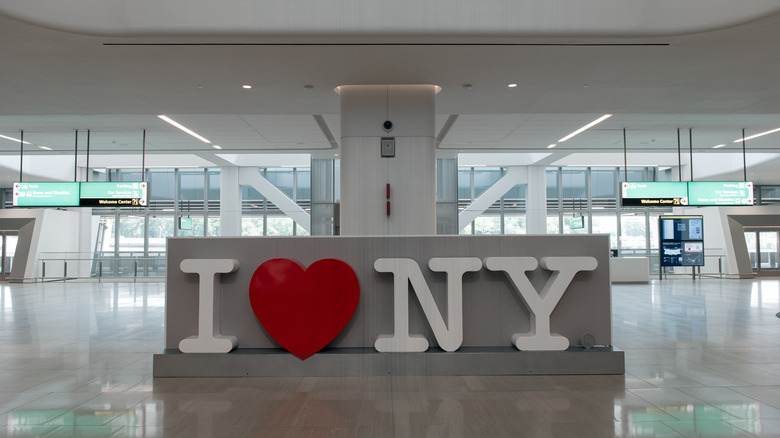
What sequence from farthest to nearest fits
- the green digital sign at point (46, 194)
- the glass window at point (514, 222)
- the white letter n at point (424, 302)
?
the glass window at point (514, 222), the green digital sign at point (46, 194), the white letter n at point (424, 302)

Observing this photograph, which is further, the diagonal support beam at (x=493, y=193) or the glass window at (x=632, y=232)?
the glass window at (x=632, y=232)

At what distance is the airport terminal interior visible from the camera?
12.6ft

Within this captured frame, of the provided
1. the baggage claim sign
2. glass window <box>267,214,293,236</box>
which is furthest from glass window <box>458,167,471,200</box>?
the baggage claim sign

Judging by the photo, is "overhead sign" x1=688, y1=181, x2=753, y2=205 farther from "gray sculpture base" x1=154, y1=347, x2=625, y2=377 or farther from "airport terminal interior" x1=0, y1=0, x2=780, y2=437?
"gray sculpture base" x1=154, y1=347, x2=625, y2=377

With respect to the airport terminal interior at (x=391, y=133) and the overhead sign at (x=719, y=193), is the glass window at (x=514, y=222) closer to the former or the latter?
the airport terminal interior at (x=391, y=133)

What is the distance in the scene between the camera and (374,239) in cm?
526

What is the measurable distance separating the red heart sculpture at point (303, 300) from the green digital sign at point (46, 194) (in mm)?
9272

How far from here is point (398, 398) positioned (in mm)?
4117

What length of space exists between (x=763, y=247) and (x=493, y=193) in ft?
34.3

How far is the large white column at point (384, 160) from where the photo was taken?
6820mm

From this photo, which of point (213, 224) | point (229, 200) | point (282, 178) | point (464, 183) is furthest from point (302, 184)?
point (464, 183)

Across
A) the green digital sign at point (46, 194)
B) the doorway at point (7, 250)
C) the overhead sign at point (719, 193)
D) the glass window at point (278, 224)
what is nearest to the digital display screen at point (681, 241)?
the overhead sign at point (719, 193)

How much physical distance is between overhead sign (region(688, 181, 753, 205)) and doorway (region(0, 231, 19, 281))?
20.9 metres

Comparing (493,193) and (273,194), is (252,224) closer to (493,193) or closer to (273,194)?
(273,194)
